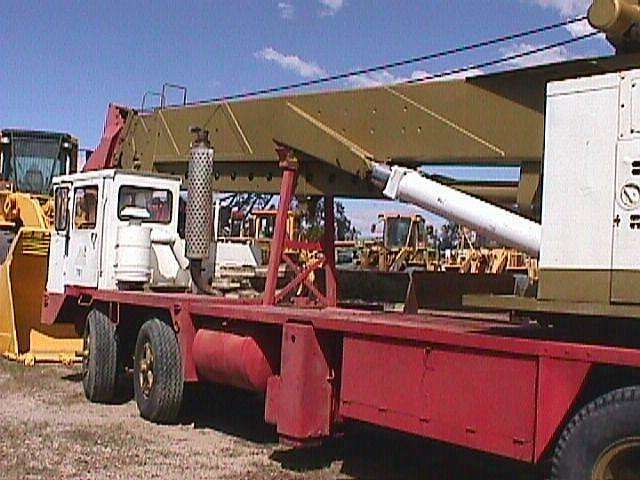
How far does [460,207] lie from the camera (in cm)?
712

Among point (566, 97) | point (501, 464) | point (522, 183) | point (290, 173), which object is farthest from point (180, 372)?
point (566, 97)

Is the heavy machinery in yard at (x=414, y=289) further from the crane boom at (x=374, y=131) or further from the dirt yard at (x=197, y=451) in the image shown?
the dirt yard at (x=197, y=451)

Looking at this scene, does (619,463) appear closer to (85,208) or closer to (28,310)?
(85,208)

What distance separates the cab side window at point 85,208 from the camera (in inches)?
460

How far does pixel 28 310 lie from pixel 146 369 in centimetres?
475

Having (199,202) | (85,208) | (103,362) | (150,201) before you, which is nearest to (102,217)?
(85,208)

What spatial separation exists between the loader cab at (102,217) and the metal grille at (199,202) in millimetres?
1684

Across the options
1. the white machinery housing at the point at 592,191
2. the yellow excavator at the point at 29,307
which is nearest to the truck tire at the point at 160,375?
the yellow excavator at the point at 29,307

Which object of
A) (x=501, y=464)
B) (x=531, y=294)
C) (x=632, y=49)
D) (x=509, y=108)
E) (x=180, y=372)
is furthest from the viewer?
(x=180, y=372)

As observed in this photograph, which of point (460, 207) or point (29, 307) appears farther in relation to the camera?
point (29, 307)

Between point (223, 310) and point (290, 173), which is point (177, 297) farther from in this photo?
point (290, 173)

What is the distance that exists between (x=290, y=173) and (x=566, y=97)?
382 centimetres

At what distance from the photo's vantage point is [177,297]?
1001cm

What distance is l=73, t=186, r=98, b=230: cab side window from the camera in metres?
11.7
